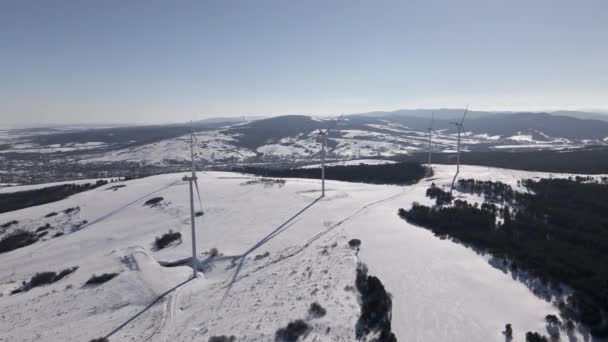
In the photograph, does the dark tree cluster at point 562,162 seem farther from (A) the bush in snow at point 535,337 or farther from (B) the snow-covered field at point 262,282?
(A) the bush in snow at point 535,337

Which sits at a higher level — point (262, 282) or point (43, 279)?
A: point (262, 282)

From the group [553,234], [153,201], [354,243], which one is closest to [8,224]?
[153,201]

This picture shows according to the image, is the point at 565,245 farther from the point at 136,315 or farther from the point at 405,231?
the point at 136,315

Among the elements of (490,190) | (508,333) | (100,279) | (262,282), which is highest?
(490,190)

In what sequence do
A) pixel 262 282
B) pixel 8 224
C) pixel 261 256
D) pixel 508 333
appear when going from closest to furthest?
pixel 508 333 < pixel 262 282 < pixel 261 256 < pixel 8 224

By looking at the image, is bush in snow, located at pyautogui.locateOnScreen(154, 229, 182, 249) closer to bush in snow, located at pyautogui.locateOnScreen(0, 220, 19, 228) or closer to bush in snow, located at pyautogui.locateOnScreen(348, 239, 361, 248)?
bush in snow, located at pyautogui.locateOnScreen(348, 239, 361, 248)

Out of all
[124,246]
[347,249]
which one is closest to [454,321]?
[347,249]

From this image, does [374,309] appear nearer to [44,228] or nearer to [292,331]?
[292,331]

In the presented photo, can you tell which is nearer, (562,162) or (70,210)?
(70,210)
